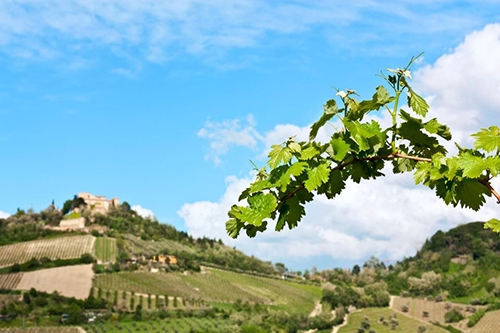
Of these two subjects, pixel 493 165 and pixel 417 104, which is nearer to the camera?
pixel 493 165

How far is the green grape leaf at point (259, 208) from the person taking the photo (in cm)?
352

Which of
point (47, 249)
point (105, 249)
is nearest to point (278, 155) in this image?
point (47, 249)

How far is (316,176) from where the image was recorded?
3.46m

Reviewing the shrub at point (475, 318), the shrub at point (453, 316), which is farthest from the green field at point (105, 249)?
the shrub at point (475, 318)

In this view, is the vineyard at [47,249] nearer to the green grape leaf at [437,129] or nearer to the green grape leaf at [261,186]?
the green grape leaf at [261,186]

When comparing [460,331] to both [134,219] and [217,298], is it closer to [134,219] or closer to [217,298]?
[217,298]

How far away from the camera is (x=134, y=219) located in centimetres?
18975

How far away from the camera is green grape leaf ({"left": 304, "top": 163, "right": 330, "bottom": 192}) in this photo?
11.2 ft

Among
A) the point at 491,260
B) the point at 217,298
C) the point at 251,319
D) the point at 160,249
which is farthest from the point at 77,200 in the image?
the point at 491,260

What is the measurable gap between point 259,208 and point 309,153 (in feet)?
1.28

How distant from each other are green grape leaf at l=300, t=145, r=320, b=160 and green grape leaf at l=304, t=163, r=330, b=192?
0.07 metres

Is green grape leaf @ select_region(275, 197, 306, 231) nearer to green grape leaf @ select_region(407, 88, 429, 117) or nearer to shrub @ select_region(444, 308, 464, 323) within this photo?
green grape leaf @ select_region(407, 88, 429, 117)

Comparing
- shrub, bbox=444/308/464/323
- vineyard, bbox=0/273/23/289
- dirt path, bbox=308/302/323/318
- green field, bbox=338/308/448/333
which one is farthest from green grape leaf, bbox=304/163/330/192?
dirt path, bbox=308/302/323/318

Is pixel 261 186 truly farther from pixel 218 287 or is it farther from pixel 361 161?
pixel 218 287
